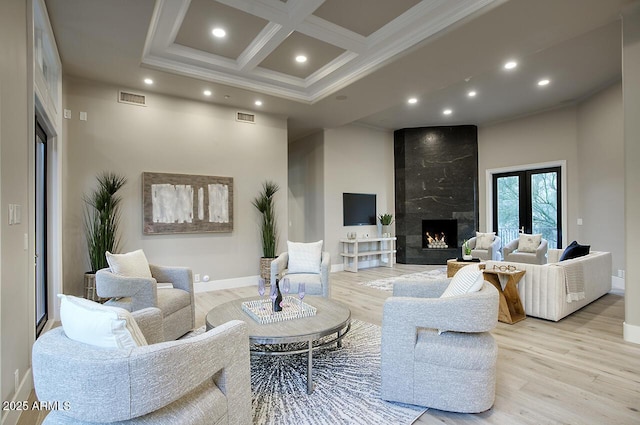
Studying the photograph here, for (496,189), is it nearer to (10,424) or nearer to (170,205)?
(170,205)

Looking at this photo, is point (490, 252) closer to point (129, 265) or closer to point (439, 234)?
point (439, 234)

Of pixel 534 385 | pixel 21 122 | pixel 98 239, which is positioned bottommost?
pixel 534 385

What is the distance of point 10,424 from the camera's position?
183cm

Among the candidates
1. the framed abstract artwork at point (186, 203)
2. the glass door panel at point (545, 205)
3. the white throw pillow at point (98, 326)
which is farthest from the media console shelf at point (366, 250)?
the white throw pillow at point (98, 326)

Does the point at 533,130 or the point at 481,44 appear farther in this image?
the point at 533,130

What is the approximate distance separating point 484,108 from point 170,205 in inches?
254

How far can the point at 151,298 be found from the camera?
9.74ft

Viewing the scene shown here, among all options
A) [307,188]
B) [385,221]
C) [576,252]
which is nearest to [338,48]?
[307,188]

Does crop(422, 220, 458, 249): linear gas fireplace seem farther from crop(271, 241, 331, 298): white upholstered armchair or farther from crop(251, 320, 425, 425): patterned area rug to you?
crop(251, 320, 425, 425): patterned area rug

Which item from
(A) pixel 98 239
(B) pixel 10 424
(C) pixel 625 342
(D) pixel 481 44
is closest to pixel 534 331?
(C) pixel 625 342

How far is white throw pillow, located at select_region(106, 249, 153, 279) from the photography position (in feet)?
10.2

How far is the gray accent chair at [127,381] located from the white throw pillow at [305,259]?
281 centimetres

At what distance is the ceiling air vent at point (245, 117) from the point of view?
5.82 metres

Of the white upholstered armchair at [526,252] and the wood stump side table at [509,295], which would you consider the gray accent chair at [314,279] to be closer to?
the wood stump side table at [509,295]
